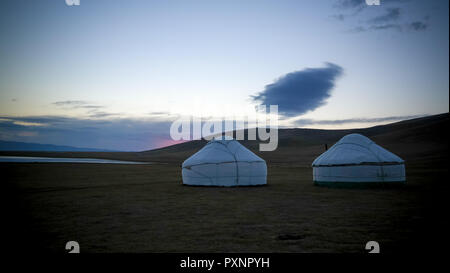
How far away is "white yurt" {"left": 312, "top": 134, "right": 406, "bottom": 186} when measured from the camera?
14.1 m

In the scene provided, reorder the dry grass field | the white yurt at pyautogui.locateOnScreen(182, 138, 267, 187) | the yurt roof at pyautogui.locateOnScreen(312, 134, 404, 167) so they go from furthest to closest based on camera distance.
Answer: the white yurt at pyautogui.locateOnScreen(182, 138, 267, 187), the yurt roof at pyautogui.locateOnScreen(312, 134, 404, 167), the dry grass field

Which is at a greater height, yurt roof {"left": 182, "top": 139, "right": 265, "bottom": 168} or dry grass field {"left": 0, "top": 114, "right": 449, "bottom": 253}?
yurt roof {"left": 182, "top": 139, "right": 265, "bottom": 168}

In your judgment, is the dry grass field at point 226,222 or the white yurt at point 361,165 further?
the white yurt at point 361,165

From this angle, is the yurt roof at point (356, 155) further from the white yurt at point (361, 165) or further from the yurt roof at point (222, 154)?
the yurt roof at point (222, 154)

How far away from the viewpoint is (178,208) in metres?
9.23

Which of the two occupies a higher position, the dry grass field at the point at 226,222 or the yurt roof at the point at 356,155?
the yurt roof at the point at 356,155

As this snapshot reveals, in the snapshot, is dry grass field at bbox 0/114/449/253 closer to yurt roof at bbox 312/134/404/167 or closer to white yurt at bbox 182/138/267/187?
yurt roof at bbox 312/134/404/167

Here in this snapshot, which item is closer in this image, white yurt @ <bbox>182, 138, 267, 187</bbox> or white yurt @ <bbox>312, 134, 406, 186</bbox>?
white yurt @ <bbox>312, 134, 406, 186</bbox>

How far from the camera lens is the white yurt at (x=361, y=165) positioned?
14.1 meters

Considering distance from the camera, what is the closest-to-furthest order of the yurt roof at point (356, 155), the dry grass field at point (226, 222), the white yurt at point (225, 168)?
1. the dry grass field at point (226, 222)
2. the yurt roof at point (356, 155)
3. the white yurt at point (225, 168)

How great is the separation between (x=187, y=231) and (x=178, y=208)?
287 cm

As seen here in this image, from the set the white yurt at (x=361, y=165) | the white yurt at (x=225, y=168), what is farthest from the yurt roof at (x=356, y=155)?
the white yurt at (x=225, y=168)

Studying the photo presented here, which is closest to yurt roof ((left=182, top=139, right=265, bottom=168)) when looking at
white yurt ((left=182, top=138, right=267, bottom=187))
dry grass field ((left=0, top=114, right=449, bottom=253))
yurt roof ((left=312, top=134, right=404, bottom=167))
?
white yurt ((left=182, top=138, right=267, bottom=187))

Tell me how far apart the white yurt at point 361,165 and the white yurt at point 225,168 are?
10.5 feet
